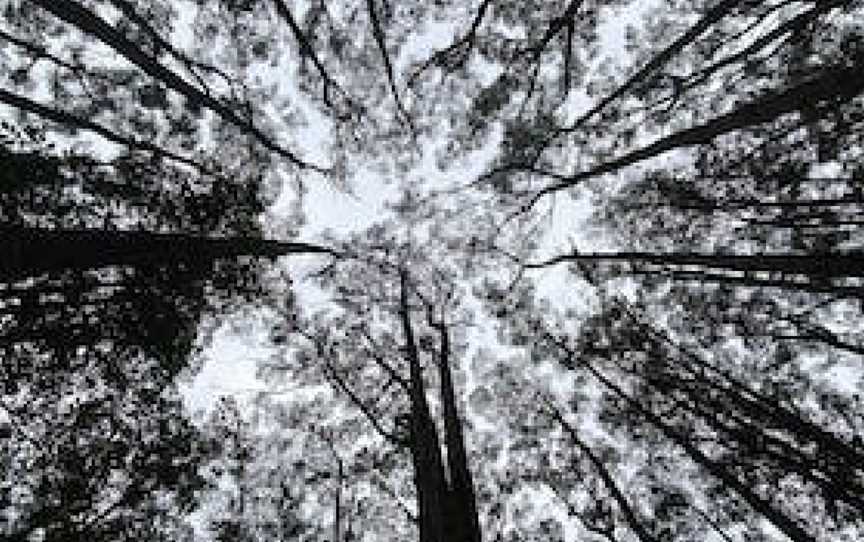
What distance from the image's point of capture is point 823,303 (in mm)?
11523

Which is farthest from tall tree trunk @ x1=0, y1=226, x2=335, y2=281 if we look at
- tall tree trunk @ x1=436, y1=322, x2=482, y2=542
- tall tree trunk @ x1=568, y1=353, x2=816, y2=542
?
tall tree trunk @ x1=568, y1=353, x2=816, y2=542

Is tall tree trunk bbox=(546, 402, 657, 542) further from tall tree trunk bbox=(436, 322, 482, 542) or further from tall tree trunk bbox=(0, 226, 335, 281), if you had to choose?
tall tree trunk bbox=(0, 226, 335, 281)

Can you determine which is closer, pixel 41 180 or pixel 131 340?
pixel 41 180

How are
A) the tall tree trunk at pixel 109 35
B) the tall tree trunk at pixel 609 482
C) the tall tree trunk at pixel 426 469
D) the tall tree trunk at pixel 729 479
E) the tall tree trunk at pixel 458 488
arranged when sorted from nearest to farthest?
the tall tree trunk at pixel 458 488
the tall tree trunk at pixel 426 469
the tall tree trunk at pixel 109 35
the tall tree trunk at pixel 729 479
the tall tree trunk at pixel 609 482

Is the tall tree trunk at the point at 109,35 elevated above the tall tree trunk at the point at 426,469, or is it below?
above

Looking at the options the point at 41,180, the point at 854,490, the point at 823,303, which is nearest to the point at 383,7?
the point at 41,180

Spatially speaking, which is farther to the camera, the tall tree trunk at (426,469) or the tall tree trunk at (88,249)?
the tall tree trunk at (426,469)

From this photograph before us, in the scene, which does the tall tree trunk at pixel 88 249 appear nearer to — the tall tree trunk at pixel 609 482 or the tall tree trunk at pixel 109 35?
the tall tree trunk at pixel 109 35

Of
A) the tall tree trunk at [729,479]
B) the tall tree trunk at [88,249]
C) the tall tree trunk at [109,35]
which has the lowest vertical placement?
the tall tree trunk at [729,479]

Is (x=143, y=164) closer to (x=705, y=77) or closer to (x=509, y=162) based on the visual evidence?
(x=509, y=162)

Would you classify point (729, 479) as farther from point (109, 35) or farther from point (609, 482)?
point (109, 35)

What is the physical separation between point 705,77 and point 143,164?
8330mm

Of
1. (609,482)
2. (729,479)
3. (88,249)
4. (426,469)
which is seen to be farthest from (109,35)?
(609,482)

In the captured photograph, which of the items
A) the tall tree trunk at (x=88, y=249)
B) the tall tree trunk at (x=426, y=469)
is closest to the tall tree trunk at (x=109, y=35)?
the tall tree trunk at (x=88, y=249)
